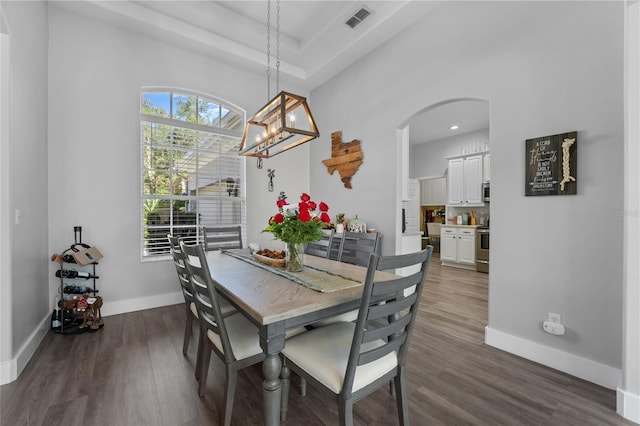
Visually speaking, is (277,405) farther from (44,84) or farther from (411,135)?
(411,135)

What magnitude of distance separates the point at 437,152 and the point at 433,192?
1.27 m

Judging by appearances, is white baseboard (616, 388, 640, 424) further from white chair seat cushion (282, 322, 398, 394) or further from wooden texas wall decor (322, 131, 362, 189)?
wooden texas wall decor (322, 131, 362, 189)

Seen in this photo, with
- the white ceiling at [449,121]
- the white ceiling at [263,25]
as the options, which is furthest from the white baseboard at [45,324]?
the white ceiling at [449,121]

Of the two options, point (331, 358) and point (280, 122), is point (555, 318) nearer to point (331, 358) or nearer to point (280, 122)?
point (331, 358)

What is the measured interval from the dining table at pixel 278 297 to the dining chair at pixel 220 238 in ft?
3.79

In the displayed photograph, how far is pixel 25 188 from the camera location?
2363 millimetres

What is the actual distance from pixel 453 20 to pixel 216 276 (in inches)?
135

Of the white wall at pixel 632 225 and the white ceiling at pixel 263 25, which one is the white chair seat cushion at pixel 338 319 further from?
the white ceiling at pixel 263 25

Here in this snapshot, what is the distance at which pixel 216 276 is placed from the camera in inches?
76.1

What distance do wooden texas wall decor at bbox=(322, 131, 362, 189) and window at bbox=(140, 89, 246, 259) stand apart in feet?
4.85

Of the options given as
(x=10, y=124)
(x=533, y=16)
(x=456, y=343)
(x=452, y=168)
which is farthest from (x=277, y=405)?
(x=452, y=168)

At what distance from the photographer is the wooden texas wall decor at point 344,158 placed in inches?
161

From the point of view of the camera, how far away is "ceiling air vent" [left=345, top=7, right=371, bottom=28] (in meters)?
3.25

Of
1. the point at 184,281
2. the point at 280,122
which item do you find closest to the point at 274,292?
the point at 184,281
